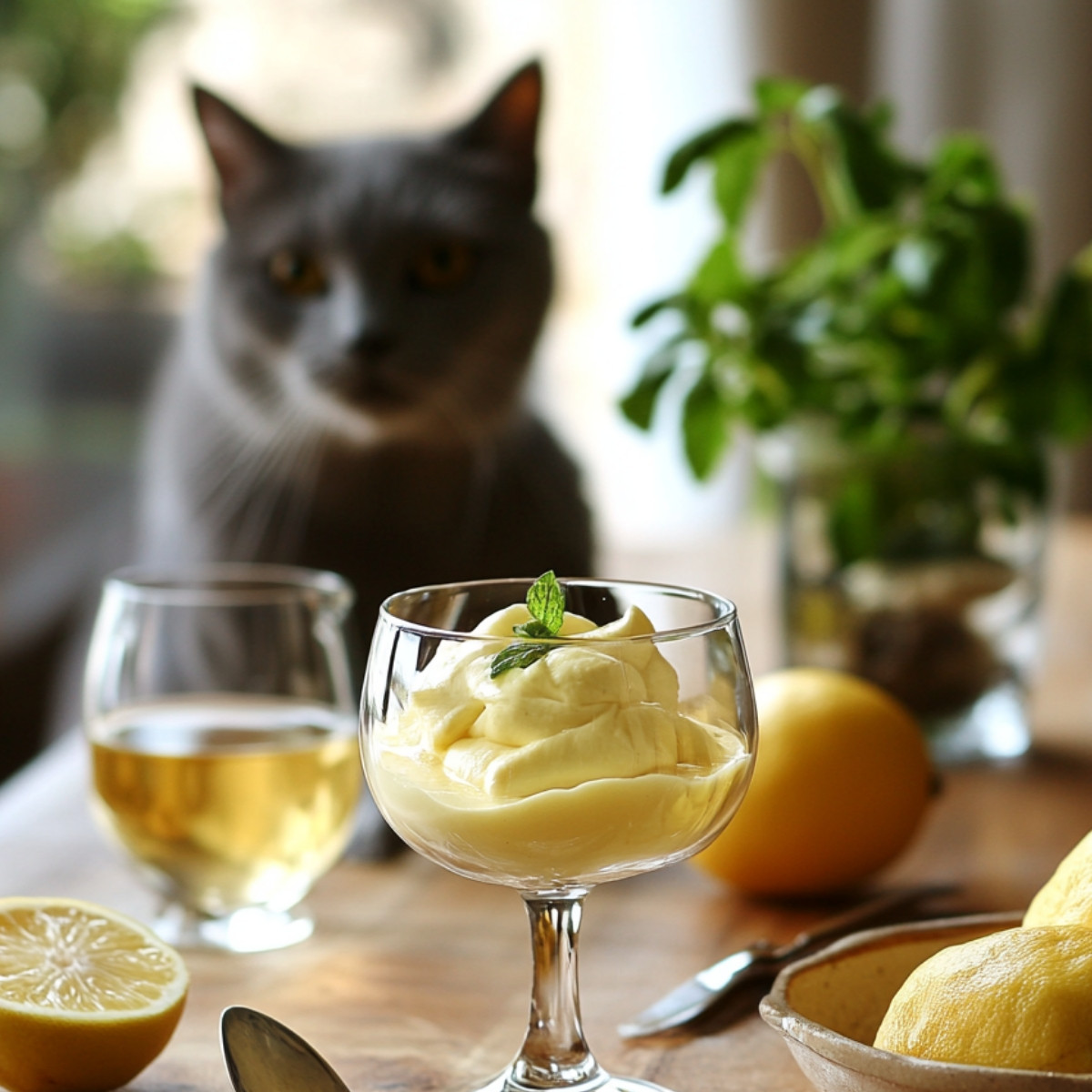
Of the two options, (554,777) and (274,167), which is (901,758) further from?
(274,167)

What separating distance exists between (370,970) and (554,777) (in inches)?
12.0

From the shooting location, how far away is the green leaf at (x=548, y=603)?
23.4 inches

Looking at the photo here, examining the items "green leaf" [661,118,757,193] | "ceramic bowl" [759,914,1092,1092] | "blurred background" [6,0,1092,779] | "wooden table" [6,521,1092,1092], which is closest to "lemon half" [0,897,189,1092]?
"wooden table" [6,521,1092,1092]

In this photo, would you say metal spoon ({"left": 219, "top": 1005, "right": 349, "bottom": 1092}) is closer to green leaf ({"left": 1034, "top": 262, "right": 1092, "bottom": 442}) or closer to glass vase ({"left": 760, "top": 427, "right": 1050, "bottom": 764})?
glass vase ({"left": 760, "top": 427, "right": 1050, "bottom": 764})

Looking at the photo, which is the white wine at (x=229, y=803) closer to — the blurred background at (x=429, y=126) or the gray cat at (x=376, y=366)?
the gray cat at (x=376, y=366)

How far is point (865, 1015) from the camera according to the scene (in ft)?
2.04

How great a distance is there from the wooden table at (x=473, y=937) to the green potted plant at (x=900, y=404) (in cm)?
13

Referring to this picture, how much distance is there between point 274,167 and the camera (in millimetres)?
1166

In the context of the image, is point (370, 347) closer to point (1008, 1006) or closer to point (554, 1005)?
point (554, 1005)

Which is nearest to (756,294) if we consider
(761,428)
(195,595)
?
(761,428)

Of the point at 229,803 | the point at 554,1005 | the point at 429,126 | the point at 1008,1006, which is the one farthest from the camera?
the point at 429,126

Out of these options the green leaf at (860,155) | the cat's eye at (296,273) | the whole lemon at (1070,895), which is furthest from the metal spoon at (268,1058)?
the green leaf at (860,155)

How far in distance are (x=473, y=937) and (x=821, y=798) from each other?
0.23 metres

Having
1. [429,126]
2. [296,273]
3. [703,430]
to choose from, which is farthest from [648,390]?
[429,126]
